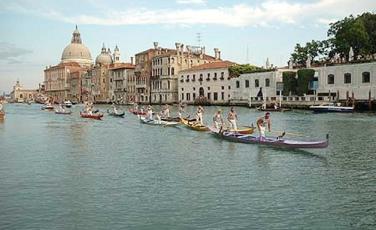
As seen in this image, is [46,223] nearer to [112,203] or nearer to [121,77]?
[112,203]

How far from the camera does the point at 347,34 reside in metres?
67.1

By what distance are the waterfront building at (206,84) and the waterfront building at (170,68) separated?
2.35 metres

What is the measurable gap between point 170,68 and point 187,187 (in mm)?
84292

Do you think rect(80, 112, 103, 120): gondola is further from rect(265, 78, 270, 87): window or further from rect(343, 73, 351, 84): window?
rect(343, 73, 351, 84): window

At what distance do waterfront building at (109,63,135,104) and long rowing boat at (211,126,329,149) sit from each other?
294 ft

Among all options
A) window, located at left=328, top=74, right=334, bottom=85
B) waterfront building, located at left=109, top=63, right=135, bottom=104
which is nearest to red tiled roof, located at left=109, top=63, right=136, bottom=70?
waterfront building, located at left=109, top=63, right=135, bottom=104

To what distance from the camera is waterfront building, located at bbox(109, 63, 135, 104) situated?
118 meters

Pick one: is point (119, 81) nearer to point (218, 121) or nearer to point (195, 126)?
point (195, 126)

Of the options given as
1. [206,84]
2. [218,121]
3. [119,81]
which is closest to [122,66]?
[119,81]

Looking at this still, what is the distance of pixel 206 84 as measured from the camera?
91438mm

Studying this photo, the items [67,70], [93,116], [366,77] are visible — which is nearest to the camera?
[93,116]

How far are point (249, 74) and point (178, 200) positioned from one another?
69.1m

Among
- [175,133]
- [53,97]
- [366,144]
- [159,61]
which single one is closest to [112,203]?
[366,144]

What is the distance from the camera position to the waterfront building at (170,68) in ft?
324
